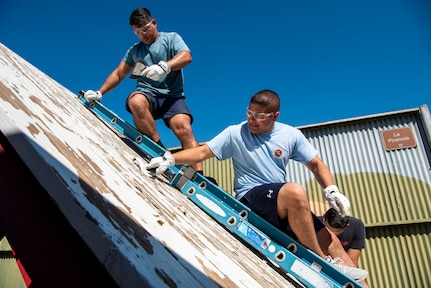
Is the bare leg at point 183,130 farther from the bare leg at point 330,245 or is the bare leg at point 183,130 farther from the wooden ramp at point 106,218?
the wooden ramp at point 106,218

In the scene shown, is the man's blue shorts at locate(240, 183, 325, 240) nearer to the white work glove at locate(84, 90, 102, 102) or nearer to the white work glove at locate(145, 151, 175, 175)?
the white work glove at locate(145, 151, 175, 175)

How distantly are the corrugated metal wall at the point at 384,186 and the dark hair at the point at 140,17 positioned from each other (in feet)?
21.7

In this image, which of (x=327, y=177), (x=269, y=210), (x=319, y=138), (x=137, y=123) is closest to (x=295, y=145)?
(x=327, y=177)

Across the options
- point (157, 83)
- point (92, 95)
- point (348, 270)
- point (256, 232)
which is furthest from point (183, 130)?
point (348, 270)

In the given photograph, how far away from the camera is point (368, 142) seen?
8.74m

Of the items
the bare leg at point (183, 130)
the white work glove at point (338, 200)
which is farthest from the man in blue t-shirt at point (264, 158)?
the bare leg at point (183, 130)

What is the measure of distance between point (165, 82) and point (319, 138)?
22.3ft

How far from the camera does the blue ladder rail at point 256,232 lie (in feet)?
6.49

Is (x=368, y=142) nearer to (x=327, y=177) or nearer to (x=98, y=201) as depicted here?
(x=327, y=177)

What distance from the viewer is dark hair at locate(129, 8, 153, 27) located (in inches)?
135

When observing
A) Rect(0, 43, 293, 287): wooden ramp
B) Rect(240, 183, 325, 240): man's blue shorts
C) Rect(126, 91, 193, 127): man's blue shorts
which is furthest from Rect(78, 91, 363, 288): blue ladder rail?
Rect(0, 43, 293, 287): wooden ramp

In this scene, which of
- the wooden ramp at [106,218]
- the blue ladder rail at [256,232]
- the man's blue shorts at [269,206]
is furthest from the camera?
the man's blue shorts at [269,206]

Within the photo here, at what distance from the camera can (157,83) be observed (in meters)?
3.42

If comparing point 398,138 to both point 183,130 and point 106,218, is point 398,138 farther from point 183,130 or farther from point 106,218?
point 106,218
